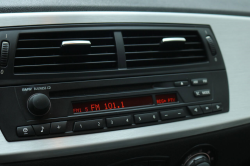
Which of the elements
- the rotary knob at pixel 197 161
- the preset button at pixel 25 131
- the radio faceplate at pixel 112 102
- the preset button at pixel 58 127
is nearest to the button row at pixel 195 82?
the radio faceplate at pixel 112 102

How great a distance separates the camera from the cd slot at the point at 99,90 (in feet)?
3.17

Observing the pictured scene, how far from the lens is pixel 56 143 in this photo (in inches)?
36.4

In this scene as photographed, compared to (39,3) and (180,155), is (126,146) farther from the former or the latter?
(39,3)

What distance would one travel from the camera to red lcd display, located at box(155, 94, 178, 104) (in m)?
1.12

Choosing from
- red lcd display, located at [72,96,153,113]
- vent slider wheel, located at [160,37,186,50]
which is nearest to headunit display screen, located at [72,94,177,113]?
red lcd display, located at [72,96,153,113]

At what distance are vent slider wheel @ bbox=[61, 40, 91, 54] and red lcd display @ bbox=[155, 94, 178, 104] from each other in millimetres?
358

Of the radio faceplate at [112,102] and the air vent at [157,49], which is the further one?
the air vent at [157,49]

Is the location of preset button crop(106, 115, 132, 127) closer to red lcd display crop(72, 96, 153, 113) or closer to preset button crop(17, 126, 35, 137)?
red lcd display crop(72, 96, 153, 113)

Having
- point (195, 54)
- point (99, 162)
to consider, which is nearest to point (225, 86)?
point (195, 54)

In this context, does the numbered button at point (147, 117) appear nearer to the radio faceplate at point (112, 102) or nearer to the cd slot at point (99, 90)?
the radio faceplate at point (112, 102)

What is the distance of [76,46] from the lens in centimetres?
96

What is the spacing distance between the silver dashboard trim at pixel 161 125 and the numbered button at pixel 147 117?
30 millimetres

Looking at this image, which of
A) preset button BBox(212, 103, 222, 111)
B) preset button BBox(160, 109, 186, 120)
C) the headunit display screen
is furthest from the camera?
preset button BBox(212, 103, 222, 111)

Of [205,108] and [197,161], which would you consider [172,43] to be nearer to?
[205,108]
